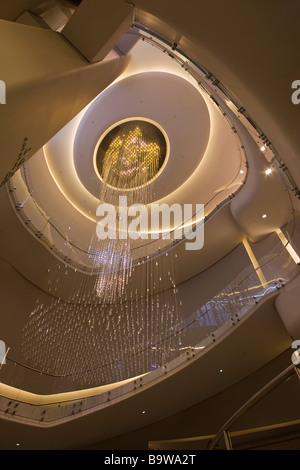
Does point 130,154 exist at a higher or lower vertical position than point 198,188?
higher

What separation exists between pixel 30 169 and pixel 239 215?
21.6ft

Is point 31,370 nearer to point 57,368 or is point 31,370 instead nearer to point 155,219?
point 57,368

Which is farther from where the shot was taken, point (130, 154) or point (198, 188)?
point (198, 188)

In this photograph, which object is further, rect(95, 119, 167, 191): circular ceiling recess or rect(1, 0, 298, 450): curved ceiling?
rect(95, 119, 167, 191): circular ceiling recess

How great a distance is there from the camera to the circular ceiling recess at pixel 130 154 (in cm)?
863

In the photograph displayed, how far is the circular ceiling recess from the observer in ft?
28.3

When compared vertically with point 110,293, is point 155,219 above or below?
above

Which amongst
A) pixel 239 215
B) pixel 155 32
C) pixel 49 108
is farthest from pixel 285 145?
pixel 239 215

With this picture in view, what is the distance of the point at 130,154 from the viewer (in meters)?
8.85

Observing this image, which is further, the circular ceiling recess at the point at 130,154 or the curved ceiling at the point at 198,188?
the circular ceiling recess at the point at 130,154

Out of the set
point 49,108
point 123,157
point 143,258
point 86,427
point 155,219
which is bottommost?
point 86,427

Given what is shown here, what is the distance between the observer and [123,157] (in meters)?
8.89

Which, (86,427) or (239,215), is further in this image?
(239,215)

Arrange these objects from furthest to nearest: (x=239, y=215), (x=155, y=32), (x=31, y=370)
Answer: (x=239, y=215) < (x=31, y=370) < (x=155, y=32)
